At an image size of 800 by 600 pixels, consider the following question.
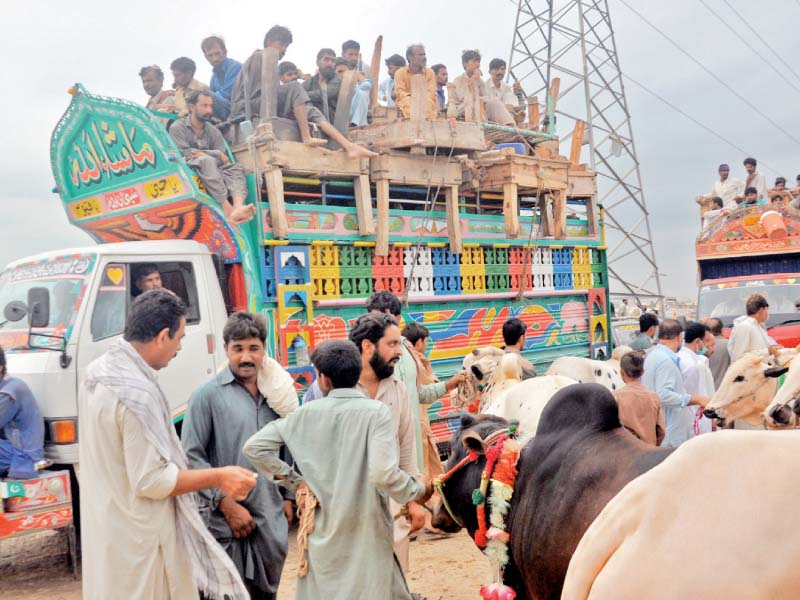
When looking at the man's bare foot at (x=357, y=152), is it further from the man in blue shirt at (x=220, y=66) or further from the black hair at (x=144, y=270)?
the black hair at (x=144, y=270)

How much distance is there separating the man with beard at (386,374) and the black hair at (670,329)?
2698mm

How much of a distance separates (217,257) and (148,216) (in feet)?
2.55

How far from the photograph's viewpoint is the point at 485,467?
8.89ft

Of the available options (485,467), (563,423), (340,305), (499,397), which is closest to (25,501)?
(340,305)

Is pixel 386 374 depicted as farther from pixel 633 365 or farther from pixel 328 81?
pixel 328 81

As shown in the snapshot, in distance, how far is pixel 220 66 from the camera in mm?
7000

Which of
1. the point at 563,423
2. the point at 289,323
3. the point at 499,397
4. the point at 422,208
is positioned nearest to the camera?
the point at 563,423

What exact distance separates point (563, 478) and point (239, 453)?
151cm

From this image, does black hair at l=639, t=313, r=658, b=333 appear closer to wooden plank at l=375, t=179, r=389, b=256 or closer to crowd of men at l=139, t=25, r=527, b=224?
wooden plank at l=375, t=179, r=389, b=256

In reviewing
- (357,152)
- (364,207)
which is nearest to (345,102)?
(357,152)

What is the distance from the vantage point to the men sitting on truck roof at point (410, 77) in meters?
7.12

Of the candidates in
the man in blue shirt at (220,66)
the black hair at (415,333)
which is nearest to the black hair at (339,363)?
the black hair at (415,333)

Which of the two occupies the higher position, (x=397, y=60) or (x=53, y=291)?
(x=397, y=60)

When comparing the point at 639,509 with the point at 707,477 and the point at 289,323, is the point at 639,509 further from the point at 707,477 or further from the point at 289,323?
the point at 289,323
